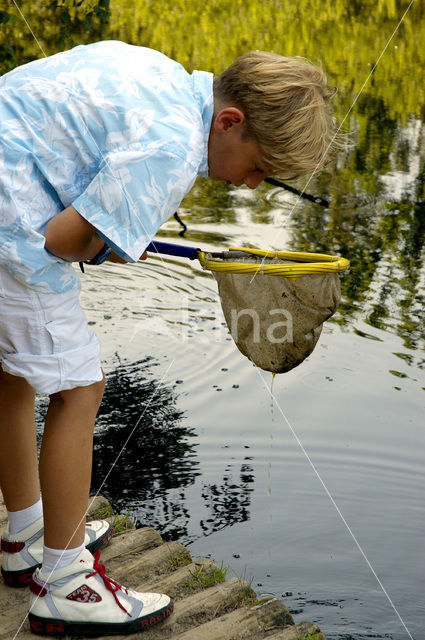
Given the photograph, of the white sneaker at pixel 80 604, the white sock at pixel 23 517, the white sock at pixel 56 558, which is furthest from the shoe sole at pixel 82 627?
the white sock at pixel 23 517

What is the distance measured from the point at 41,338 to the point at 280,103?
2.25 ft

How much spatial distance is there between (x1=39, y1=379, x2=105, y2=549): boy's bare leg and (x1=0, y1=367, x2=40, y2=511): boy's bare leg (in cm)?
15

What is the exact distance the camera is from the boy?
165 cm

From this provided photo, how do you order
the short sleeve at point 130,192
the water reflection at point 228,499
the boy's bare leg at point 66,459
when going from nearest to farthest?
the short sleeve at point 130,192, the boy's bare leg at point 66,459, the water reflection at point 228,499

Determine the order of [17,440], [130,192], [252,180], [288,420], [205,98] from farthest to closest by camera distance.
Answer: [288,420], [17,440], [252,180], [205,98], [130,192]

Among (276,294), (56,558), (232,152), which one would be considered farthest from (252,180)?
(56,558)

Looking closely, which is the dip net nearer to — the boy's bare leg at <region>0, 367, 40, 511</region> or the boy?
the boy

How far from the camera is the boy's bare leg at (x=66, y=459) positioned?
1.83m

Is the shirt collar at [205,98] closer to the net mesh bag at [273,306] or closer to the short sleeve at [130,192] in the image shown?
the short sleeve at [130,192]

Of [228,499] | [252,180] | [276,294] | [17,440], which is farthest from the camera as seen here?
[228,499]

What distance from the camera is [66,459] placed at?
1834 mm

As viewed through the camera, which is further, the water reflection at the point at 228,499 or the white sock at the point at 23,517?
the water reflection at the point at 228,499

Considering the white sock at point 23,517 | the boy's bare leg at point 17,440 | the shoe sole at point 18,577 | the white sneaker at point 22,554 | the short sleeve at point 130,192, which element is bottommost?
the shoe sole at point 18,577

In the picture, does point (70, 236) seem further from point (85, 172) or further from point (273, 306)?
point (273, 306)
